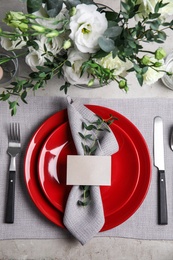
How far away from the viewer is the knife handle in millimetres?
839

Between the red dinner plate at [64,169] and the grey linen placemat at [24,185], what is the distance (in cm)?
6

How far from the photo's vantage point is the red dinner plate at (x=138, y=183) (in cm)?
82

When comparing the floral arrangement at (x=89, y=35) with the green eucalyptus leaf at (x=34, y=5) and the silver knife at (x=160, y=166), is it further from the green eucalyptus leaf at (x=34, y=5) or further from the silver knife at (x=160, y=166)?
the silver knife at (x=160, y=166)

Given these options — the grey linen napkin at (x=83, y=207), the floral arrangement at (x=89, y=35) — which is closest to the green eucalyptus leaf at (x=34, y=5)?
the floral arrangement at (x=89, y=35)

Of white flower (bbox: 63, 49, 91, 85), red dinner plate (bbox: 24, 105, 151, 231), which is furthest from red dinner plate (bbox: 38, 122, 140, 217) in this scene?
white flower (bbox: 63, 49, 91, 85)

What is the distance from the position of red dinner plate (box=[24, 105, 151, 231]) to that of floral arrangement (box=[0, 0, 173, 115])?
18 cm

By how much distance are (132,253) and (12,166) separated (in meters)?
0.37

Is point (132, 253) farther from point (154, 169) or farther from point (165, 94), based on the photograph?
point (165, 94)

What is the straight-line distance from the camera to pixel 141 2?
56 centimetres

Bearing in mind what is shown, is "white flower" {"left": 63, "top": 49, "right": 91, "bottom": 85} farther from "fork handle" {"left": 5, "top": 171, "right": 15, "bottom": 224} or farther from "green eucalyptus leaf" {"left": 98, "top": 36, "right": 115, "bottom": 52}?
"fork handle" {"left": 5, "top": 171, "right": 15, "bottom": 224}

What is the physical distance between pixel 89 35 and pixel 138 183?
0.41 meters

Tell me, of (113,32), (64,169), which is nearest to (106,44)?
(113,32)

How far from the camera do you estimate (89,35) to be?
571mm

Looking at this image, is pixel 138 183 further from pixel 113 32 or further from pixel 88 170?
pixel 113 32
